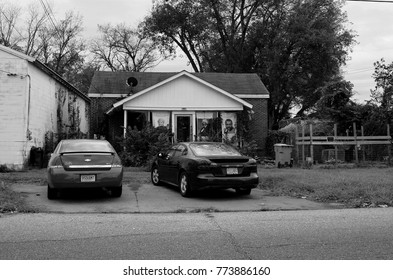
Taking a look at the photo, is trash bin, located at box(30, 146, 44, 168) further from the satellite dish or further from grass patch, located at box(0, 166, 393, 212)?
the satellite dish

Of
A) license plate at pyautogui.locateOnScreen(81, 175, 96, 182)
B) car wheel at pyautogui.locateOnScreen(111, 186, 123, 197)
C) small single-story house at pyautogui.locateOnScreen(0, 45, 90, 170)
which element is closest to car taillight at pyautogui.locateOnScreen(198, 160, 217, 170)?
car wheel at pyautogui.locateOnScreen(111, 186, 123, 197)

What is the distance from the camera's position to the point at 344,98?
2397 centimetres

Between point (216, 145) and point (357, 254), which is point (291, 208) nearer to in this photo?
point (216, 145)

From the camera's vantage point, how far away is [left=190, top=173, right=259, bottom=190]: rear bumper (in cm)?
998

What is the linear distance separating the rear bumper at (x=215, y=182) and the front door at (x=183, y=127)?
1220 cm

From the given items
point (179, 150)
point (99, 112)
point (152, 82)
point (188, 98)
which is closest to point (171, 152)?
point (179, 150)

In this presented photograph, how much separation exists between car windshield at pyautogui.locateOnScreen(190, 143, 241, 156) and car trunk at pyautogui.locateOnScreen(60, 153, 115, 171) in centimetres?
229

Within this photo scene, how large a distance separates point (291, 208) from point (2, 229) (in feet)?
19.3

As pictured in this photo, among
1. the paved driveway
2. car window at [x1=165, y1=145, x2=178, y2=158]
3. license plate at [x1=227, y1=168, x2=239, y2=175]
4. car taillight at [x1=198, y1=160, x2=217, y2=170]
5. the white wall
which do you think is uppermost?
the white wall

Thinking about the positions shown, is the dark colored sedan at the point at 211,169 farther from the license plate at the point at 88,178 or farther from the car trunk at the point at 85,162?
the license plate at the point at 88,178

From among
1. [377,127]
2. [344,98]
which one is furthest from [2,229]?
[344,98]

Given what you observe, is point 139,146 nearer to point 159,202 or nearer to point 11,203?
point 159,202

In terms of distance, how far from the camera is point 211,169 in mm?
10062

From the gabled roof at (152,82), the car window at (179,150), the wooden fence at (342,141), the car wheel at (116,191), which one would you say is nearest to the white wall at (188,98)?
the gabled roof at (152,82)
